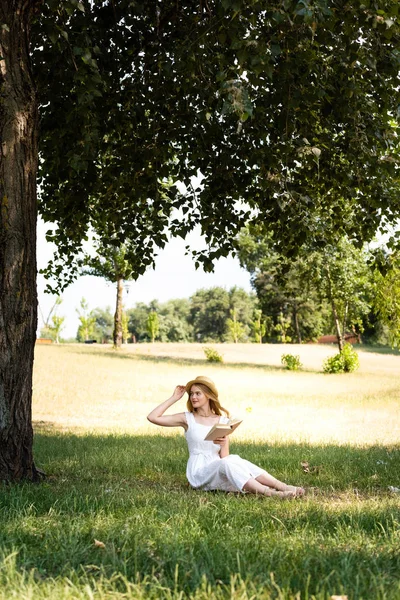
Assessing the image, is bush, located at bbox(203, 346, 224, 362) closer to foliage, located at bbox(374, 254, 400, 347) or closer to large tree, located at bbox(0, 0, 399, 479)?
foliage, located at bbox(374, 254, 400, 347)

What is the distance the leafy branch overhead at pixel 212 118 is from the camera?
297 inches

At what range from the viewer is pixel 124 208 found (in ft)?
39.4

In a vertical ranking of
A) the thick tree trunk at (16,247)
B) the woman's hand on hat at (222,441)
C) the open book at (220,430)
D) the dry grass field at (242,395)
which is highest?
the thick tree trunk at (16,247)

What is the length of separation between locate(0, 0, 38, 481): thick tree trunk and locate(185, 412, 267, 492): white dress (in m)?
1.68

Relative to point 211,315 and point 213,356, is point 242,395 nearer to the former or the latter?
point 213,356

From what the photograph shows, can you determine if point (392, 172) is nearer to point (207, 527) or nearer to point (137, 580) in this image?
point (207, 527)

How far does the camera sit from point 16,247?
721cm

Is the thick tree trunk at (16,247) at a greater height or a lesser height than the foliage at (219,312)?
lesser

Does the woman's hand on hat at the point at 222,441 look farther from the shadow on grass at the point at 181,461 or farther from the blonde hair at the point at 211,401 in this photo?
the shadow on grass at the point at 181,461

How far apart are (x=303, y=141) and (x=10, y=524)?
18.4ft

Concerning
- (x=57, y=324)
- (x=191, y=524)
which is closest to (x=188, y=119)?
(x=191, y=524)

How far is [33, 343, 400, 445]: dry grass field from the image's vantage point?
53.7 feet

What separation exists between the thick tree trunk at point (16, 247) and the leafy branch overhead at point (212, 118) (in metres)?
0.46

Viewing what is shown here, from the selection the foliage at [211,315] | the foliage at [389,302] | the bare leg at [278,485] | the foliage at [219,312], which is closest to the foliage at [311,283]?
the foliage at [389,302]
